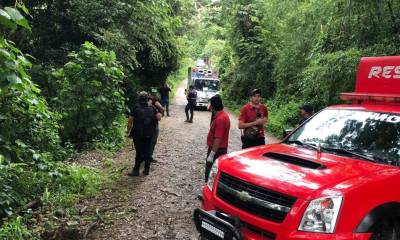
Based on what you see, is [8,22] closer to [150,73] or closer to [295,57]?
[295,57]

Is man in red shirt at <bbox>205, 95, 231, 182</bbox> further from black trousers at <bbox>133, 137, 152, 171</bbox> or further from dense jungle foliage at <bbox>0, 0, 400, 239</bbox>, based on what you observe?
dense jungle foliage at <bbox>0, 0, 400, 239</bbox>

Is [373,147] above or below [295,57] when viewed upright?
below

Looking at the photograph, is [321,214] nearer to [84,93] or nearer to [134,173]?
[134,173]

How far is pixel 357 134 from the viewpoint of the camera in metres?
4.89

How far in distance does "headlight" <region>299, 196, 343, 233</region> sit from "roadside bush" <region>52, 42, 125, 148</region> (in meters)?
8.41

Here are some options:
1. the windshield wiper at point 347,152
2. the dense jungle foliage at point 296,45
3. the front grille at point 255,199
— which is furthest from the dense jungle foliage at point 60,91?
the dense jungle foliage at point 296,45

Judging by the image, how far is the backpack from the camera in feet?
28.4

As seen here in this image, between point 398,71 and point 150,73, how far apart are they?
19.7 meters

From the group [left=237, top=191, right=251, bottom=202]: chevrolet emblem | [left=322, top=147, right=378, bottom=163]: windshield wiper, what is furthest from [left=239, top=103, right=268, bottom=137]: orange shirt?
[left=237, top=191, right=251, bottom=202]: chevrolet emblem

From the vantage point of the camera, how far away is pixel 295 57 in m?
20.7

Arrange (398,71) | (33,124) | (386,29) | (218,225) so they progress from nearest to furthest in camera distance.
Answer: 1. (218,225)
2. (398,71)
3. (33,124)
4. (386,29)

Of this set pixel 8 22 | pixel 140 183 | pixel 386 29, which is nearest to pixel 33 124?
pixel 140 183

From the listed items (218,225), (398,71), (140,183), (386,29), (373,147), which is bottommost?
(140,183)

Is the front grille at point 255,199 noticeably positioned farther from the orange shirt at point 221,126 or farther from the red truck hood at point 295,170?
the orange shirt at point 221,126
